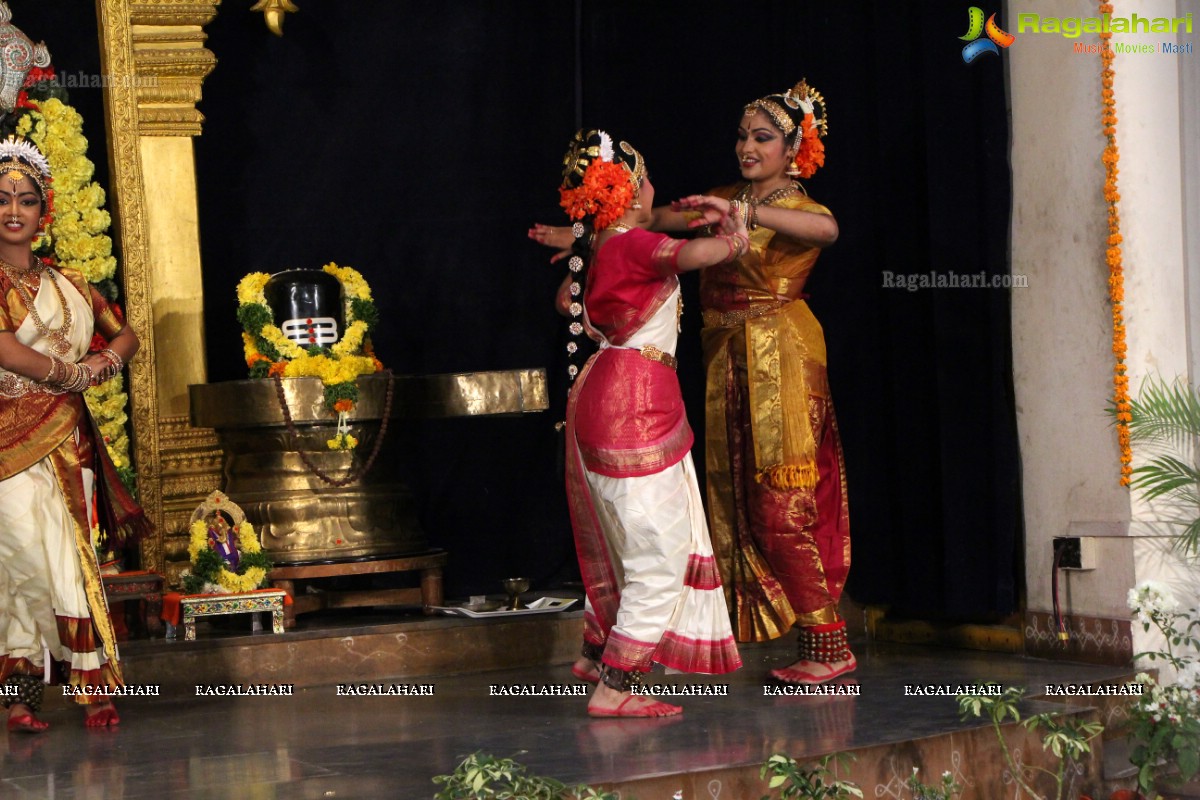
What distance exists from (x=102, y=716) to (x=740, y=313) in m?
2.22

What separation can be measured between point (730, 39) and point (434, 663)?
2.76m

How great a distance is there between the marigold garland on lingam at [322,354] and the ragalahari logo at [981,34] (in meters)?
2.28

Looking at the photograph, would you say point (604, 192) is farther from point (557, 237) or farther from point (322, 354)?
point (322, 354)

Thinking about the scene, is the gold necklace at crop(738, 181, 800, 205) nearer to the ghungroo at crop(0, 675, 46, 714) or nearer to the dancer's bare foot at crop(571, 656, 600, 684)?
the dancer's bare foot at crop(571, 656, 600, 684)

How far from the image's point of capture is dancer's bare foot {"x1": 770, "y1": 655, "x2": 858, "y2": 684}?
15.6 ft

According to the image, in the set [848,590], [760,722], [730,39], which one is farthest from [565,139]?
[760,722]

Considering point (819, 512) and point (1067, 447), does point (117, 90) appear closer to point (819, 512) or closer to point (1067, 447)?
point (819, 512)

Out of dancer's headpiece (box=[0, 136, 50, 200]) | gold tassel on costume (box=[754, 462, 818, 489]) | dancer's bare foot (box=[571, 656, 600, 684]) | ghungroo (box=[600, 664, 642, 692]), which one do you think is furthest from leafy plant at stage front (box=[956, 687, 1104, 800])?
dancer's headpiece (box=[0, 136, 50, 200])

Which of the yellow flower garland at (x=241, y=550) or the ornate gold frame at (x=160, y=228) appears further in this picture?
the ornate gold frame at (x=160, y=228)

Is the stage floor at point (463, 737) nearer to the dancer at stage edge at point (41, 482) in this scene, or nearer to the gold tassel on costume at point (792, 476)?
the dancer at stage edge at point (41, 482)

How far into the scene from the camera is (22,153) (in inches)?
180

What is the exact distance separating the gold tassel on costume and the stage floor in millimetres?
632

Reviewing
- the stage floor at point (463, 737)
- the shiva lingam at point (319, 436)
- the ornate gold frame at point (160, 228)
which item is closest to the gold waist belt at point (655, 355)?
the stage floor at point (463, 737)

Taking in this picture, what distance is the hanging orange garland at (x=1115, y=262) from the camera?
493 cm
